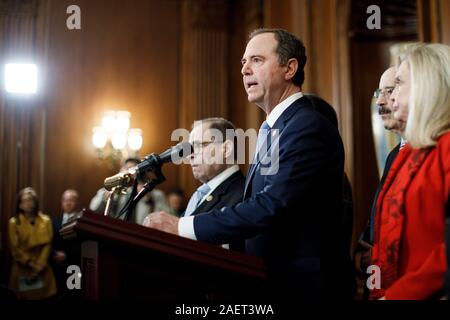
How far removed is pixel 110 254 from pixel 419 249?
0.86 meters

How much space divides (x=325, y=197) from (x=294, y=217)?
134 millimetres

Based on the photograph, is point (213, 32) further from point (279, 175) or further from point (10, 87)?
point (279, 175)

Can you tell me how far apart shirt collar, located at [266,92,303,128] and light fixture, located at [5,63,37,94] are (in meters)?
6.16

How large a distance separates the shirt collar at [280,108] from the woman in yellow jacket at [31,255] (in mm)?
4621

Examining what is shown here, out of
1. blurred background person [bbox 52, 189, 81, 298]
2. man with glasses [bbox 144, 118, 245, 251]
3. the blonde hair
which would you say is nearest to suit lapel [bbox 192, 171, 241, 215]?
man with glasses [bbox 144, 118, 245, 251]

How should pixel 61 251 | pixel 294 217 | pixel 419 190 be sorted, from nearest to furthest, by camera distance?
pixel 419 190
pixel 294 217
pixel 61 251

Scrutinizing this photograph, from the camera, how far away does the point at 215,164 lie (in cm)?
290

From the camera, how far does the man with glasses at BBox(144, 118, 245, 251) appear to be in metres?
2.79

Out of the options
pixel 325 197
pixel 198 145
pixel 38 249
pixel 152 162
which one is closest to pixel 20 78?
pixel 38 249

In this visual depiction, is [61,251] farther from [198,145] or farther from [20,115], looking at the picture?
[198,145]

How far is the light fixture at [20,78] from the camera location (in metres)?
7.44

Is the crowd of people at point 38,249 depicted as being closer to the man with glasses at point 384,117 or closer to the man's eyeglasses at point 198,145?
the man's eyeglasses at point 198,145

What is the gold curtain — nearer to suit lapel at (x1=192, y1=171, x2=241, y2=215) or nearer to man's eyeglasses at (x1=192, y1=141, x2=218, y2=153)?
man's eyeglasses at (x1=192, y1=141, x2=218, y2=153)

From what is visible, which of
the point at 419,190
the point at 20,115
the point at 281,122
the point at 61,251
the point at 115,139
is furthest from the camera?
the point at 20,115
